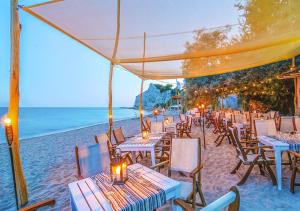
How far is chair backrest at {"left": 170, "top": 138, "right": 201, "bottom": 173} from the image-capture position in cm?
272

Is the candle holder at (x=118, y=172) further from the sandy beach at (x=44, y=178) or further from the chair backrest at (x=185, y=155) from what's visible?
the sandy beach at (x=44, y=178)

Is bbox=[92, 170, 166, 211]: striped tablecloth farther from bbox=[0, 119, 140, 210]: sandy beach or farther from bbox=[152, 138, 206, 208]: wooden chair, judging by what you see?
bbox=[0, 119, 140, 210]: sandy beach

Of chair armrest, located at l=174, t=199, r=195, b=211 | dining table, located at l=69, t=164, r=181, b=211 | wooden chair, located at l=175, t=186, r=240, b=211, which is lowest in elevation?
dining table, located at l=69, t=164, r=181, b=211

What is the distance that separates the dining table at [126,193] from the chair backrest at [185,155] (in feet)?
2.78

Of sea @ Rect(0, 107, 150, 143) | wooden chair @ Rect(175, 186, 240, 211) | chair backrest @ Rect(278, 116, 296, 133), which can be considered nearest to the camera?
wooden chair @ Rect(175, 186, 240, 211)

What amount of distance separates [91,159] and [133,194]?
1295 millimetres

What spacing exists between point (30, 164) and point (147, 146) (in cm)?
391

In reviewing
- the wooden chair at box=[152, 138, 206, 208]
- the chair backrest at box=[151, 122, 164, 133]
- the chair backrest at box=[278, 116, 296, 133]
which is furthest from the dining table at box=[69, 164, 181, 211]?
the chair backrest at box=[278, 116, 296, 133]

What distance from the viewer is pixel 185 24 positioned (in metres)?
Answer: 3.20

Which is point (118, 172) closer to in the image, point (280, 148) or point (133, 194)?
point (133, 194)

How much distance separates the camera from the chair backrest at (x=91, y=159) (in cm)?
260

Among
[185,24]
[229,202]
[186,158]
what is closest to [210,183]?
[186,158]

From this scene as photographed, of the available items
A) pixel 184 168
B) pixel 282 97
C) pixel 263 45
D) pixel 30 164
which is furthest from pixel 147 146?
pixel 282 97

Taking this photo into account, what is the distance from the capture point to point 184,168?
278 cm
